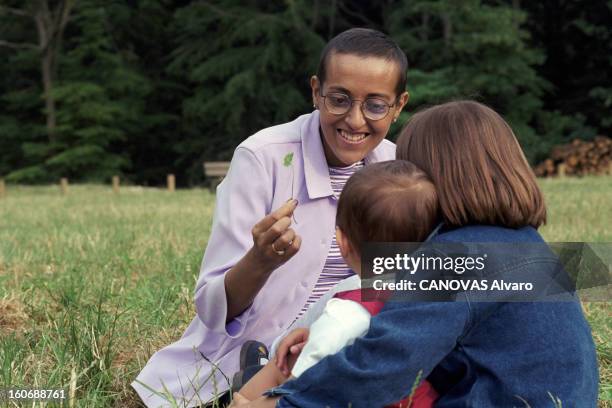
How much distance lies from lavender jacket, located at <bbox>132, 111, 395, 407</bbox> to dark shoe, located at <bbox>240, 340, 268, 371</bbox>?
10cm

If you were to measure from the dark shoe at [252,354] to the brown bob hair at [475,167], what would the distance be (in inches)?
34.6

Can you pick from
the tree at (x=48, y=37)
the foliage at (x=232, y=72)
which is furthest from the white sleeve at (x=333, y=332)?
the tree at (x=48, y=37)

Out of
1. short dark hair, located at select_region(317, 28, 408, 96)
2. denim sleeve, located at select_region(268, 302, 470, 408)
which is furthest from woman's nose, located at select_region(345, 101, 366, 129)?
denim sleeve, located at select_region(268, 302, 470, 408)

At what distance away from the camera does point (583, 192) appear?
40.4 feet

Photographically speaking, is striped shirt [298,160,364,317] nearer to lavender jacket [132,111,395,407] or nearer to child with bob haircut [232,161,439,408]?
lavender jacket [132,111,395,407]

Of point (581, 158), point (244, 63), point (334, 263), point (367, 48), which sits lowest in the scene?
point (581, 158)

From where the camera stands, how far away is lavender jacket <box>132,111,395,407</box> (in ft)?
9.40

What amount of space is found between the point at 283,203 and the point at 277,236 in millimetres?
585

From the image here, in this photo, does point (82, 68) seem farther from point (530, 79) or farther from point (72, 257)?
point (72, 257)

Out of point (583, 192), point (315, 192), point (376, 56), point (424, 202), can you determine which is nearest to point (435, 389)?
point (424, 202)

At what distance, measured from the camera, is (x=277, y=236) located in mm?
2350

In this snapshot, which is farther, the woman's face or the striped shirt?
the striped shirt

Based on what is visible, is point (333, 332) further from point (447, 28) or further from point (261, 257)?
point (447, 28)

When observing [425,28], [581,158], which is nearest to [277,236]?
[581,158]
